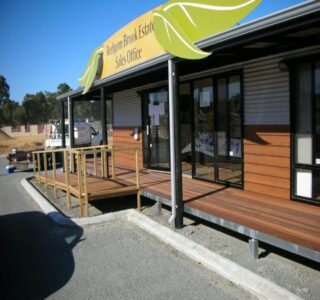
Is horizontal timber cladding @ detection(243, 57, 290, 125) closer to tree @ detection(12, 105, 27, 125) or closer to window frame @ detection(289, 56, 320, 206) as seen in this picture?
window frame @ detection(289, 56, 320, 206)

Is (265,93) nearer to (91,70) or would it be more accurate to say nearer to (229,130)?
(229,130)

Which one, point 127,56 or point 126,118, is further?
point 126,118

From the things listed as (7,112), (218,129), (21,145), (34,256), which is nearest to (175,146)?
(218,129)

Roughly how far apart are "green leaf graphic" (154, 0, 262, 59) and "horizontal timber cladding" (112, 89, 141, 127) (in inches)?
199

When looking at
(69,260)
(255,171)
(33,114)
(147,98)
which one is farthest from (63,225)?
(33,114)

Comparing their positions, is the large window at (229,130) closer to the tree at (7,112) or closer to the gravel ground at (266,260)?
the gravel ground at (266,260)

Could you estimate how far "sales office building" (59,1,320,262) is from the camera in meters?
4.79

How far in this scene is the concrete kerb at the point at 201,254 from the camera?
3.98 m

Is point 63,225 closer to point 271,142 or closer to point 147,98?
point 271,142

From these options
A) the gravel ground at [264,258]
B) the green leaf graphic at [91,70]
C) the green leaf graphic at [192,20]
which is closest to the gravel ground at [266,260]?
the gravel ground at [264,258]

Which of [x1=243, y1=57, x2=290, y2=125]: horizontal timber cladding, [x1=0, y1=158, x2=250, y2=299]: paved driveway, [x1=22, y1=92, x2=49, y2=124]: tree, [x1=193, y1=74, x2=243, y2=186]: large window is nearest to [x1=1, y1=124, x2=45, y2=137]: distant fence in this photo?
[x1=22, y1=92, x2=49, y2=124]: tree

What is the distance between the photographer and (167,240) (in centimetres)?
577

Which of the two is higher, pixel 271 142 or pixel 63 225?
pixel 271 142

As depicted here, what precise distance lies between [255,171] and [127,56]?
4083 millimetres
